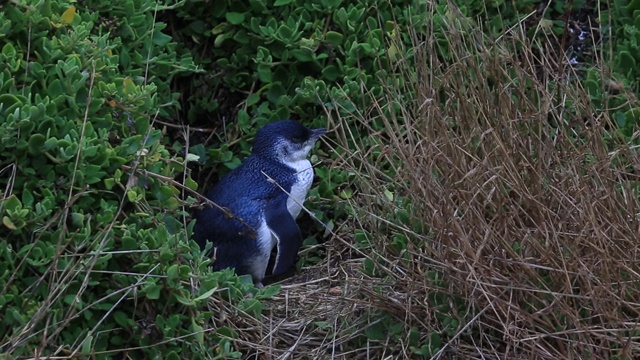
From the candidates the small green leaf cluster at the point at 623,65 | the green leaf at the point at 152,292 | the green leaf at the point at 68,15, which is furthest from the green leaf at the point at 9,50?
the small green leaf cluster at the point at 623,65

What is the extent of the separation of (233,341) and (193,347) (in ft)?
0.79

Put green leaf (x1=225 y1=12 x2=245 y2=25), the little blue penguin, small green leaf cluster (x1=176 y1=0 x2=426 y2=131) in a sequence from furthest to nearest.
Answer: green leaf (x1=225 y1=12 x2=245 y2=25)
small green leaf cluster (x1=176 y1=0 x2=426 y2=131)
the little blue penguin

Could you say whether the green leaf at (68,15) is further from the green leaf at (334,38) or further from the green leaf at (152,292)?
the green leaf at (334,38)

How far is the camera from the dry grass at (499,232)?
11.1 ft

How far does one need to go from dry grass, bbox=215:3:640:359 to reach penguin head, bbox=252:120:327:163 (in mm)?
744

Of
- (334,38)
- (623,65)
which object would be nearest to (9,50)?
(334,38)

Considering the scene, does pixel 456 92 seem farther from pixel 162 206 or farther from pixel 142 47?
pixel 142 47

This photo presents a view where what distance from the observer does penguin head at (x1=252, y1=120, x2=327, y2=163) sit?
4641mm

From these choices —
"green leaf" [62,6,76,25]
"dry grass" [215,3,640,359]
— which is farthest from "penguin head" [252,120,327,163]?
"green leaf" [62,6,76,25]

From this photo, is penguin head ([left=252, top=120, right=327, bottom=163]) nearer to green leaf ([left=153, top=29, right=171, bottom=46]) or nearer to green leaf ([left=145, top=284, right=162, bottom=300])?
green leaf ([left=153, top=29, right=171, bottom=46])

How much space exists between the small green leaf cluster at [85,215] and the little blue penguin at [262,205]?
0.49 m

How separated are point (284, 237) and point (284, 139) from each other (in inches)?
17.3

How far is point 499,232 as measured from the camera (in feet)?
11.5

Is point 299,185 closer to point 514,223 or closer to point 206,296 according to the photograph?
point 206,296
